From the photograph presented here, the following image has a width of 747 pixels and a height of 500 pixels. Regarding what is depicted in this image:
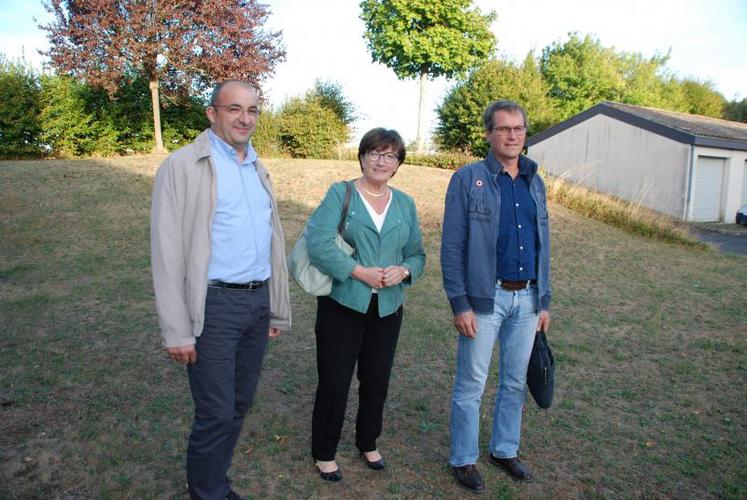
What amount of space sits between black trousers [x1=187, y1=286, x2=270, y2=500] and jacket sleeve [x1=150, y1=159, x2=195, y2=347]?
142 mm

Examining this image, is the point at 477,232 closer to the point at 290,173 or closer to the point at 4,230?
the point at 4,230

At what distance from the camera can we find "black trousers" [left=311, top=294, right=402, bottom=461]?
3.04 meters

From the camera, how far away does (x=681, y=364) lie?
5.46m

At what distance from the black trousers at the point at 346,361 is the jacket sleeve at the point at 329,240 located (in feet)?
0.77

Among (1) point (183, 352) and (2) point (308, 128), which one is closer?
(1) point (183, 352)

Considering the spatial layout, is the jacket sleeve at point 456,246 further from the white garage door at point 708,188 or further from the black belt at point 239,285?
the white garage door at point 708,188

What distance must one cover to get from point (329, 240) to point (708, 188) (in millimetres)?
21478

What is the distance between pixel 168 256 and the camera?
241 centimetres

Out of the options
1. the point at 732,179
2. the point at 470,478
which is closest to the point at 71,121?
the point at 470,478

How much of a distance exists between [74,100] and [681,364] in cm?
1904

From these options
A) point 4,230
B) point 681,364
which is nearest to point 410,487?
point 681,364

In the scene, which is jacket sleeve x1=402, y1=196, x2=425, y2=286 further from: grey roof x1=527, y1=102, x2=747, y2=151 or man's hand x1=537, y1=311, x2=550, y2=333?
grey roof x1=527, y1=102, x2=747, y2=151

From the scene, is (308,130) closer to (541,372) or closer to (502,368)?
(502,368)

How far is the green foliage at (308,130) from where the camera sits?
67.4 ft
